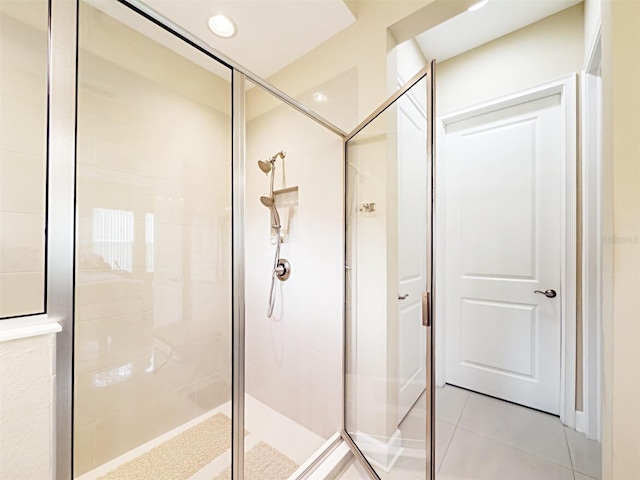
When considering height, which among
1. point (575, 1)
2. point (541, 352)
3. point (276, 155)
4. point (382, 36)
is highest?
point (575, 1)

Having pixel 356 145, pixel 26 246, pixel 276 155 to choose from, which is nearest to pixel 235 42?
pixel 276 155

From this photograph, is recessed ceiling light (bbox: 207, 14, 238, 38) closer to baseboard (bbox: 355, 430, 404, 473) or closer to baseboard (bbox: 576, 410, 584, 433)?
baseboard (bbox: 355, 430, 404, 473)

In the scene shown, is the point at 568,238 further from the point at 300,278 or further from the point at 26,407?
the point at 26,407

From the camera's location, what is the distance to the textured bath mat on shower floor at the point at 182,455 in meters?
1.27

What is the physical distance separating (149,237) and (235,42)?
130cm

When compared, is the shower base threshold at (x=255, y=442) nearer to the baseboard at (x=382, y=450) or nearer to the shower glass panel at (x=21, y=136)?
the baseboard at (x=382, y=450)

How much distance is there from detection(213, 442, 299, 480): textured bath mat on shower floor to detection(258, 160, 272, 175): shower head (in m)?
1.61

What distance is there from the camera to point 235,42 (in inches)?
64.2

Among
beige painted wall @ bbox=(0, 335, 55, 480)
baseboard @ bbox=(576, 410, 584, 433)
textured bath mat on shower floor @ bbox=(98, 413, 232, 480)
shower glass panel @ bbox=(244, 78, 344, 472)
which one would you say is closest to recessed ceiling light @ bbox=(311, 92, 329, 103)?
shower glass panel @ bbox=(244, 78, 344, 472)

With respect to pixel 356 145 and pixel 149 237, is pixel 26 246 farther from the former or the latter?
pixel 356 145

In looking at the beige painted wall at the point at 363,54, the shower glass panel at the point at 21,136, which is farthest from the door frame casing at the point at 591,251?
the shower glass panel at the point at 21,136

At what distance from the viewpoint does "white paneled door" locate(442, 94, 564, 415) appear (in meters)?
1.78

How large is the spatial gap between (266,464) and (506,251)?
2083 mm

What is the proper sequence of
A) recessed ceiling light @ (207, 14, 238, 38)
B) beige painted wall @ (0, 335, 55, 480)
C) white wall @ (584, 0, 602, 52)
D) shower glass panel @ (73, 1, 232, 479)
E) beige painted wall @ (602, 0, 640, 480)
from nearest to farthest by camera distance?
beige painted wall @ (0, 335, 55, 480), beige painted wall @ (602, 0, 640, 480), shower glass panel @ (73, 1, 232, 479), white wall @ (584, 0, 602, 52), recessed ceiling light @ (207, 14, 238, 38)
